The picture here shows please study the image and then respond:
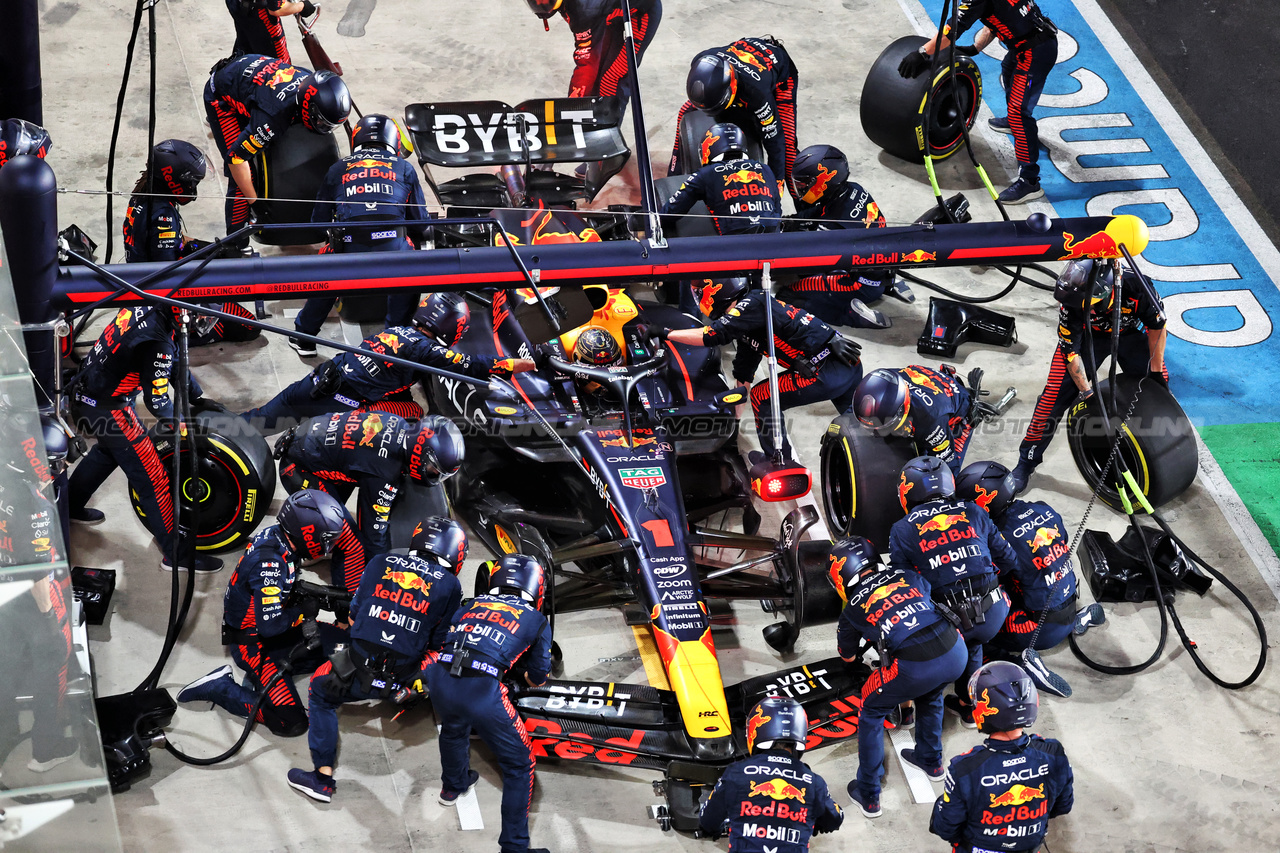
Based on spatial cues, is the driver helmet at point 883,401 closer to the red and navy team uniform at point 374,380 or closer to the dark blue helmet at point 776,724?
the red and navy team uniform at point 374,380

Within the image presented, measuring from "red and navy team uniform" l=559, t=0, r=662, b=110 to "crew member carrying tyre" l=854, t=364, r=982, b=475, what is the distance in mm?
3887

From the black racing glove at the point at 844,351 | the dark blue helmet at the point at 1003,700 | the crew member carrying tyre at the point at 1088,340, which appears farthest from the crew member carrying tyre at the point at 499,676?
the crew member carrying tyre at the point at 1088,340

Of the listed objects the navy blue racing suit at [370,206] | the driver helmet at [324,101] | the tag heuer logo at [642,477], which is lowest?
the tag heuer logo at [642,477]

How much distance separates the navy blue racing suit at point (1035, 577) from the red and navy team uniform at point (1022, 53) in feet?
14.6

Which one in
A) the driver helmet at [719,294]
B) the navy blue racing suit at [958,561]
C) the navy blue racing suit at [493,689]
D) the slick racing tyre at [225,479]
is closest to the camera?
the navy blue racing suit at [493,689]

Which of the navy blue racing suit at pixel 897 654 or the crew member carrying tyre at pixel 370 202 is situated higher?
the crew member carrying tyre at pixel 370 202

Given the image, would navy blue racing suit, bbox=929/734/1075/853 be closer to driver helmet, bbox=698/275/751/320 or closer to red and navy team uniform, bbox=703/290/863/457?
red and navy team uniform, bbox=703/290/863/457

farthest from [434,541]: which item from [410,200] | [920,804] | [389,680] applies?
[410,200]

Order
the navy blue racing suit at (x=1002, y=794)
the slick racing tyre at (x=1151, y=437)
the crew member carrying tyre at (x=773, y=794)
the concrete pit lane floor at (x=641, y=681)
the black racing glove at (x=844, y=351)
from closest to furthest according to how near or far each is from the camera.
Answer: the crew member carrying tyre at (x=773, y=794)
the navy blue racing suit at (x=1002, y=794)
the concrete pit lane floor at (x=641, y=681)
the slick racing tyre at (x=1151, y=437)
the black racing glove at (x=844, y=351)

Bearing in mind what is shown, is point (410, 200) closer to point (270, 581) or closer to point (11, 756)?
point (270, 581)

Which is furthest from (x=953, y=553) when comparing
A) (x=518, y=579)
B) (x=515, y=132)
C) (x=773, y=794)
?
(x=515, y=132)

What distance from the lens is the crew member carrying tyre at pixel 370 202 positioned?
9102 mm

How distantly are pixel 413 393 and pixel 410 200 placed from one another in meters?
1.24

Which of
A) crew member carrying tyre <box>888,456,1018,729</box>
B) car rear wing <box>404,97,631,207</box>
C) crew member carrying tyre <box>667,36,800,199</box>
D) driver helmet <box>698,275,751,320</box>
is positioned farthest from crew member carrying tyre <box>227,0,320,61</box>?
crew member carrying tyre <box>888,456,1018,729</box>
